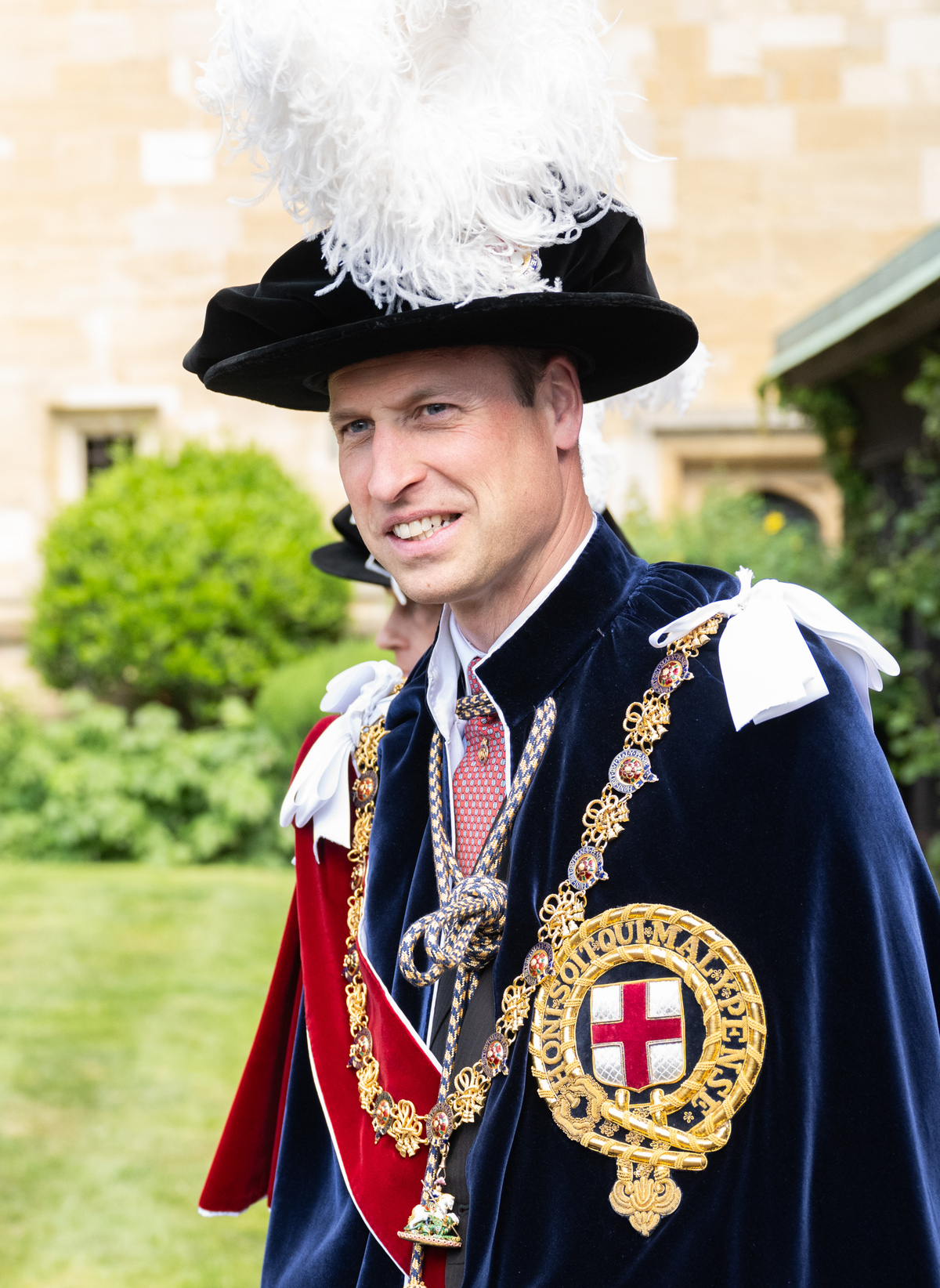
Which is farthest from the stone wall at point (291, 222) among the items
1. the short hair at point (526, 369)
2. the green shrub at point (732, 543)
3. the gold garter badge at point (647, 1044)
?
the gold garter badge at point (647, 1044)

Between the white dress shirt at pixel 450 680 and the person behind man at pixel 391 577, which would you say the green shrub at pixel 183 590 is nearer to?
the person behind man at pixel 391 577

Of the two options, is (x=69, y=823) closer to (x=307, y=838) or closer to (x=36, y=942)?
(x=36, y=942)

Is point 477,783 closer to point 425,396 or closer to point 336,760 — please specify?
point 336,760

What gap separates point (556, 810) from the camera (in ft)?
5.25

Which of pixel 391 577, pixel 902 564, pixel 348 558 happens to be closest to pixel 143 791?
pixel 902 564

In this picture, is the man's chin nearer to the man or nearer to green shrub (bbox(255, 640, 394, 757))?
the man

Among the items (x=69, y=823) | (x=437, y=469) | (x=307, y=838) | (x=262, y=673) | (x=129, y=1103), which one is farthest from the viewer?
(x=262, y=673)

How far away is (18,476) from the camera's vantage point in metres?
10.3

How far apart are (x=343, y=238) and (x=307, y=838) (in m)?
0.87

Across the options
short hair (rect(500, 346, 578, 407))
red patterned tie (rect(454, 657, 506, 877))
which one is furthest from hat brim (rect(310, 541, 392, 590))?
short hair (rect(500, 346, 578, 407))

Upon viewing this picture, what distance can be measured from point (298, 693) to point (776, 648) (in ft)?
22.9

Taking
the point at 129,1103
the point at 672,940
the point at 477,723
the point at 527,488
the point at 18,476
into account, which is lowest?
the point at 129,1103

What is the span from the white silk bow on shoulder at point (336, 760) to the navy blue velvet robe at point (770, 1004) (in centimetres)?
41

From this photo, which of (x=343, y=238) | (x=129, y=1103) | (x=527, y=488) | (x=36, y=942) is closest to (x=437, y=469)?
(x=527, y=488)
